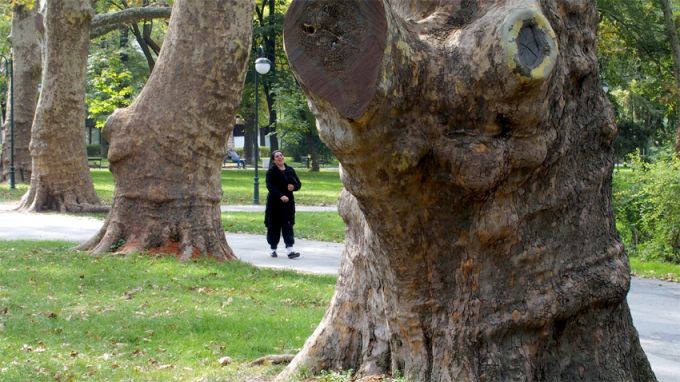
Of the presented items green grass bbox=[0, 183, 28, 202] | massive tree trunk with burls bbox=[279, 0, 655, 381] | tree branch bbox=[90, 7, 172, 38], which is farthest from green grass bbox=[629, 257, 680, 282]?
green grass bbox=[0, 183, 28, 202]

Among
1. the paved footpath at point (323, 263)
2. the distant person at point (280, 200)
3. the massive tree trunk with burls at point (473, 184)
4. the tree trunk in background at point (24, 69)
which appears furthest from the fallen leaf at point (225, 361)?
the tree trunk in background at point (24, 69)

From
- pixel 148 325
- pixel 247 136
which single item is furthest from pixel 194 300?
pixel 247 136

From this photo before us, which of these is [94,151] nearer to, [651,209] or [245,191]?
[245,191]

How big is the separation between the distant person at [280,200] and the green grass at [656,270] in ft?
19.1

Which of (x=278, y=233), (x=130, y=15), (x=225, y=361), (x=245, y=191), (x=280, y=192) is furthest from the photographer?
(x=245, y=191)

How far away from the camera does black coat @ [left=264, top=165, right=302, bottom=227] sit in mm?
15828

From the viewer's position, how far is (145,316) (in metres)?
9.93

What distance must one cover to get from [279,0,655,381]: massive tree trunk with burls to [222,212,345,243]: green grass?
13.9 m

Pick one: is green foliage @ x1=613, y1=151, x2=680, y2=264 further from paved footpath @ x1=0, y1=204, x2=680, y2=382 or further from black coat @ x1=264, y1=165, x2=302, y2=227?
black coat @ x1=264, y1=165, x2=302, y2=227

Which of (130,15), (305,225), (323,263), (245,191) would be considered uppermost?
(130,15)

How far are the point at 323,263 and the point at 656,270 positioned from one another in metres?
5.65

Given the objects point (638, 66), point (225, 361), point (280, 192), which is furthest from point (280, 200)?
point (638, 66)

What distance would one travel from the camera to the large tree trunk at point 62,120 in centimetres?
2192

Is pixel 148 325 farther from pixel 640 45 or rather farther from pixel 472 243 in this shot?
pixel 640 45
